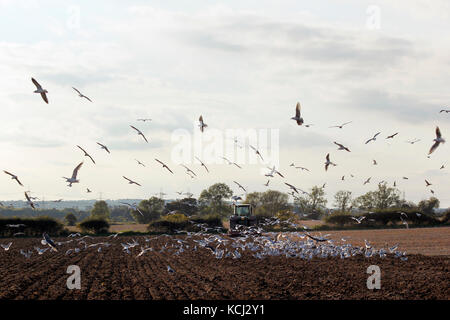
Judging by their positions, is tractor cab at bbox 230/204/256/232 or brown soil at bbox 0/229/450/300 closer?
brown soil at bbox 0/229/450/300

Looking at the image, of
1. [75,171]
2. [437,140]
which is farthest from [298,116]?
[75,171]

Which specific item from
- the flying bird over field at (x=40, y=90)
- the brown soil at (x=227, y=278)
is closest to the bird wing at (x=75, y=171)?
the flying bird over field at (x=40, y=90)

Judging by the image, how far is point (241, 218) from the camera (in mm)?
38250

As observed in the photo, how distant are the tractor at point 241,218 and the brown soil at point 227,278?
12728 millimetres

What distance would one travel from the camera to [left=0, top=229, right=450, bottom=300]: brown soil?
46.5 feet

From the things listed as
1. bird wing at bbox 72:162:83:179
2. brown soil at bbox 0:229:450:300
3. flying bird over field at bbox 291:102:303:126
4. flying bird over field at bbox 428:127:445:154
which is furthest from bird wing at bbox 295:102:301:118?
bird wing at bbox 72:162:83:179

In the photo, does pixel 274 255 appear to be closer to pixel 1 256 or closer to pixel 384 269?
pixel 384 269

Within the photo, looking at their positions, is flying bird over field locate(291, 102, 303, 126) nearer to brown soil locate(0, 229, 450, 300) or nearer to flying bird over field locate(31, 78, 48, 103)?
brown soil locate(0, 229, 450, 300)

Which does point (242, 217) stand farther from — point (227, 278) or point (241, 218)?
point (227, 278)

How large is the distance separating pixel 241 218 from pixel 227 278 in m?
20.8

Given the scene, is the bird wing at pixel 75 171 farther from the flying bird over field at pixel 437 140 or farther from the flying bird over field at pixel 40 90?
the flying bird over field at pixel 437 140

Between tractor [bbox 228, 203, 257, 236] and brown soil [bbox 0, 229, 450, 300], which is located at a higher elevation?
tractor [bbox 228, 203, 257, 236]

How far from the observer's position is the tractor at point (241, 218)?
3838cm
